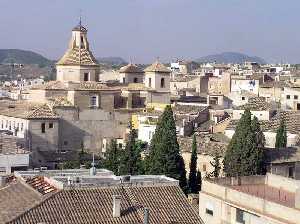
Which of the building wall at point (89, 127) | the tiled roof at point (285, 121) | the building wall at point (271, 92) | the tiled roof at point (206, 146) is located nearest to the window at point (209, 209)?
the tiled roof at point (206, 146)

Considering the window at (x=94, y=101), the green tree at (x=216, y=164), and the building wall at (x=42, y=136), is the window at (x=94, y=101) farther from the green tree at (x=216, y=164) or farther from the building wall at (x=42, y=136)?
the green tree at (x=216, y=164)

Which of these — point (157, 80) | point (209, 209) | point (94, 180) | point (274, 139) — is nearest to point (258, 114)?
point (274, 139)

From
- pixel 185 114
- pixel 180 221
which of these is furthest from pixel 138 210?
pixel 185 114

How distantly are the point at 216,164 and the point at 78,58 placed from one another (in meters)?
17.7

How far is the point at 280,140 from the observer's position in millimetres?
37656

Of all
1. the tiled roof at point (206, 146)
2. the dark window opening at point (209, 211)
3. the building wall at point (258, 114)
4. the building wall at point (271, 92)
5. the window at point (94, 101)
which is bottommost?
the dark window opening at point (209, 211)

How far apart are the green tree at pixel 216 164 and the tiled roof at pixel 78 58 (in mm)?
15652

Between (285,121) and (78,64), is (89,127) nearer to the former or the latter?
(78,64)

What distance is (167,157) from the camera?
3152 centimetres

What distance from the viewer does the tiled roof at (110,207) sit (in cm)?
1905

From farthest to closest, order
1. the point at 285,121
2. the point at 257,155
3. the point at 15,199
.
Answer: the point at 285,121 → the point at 257,155 → the point at 15,199

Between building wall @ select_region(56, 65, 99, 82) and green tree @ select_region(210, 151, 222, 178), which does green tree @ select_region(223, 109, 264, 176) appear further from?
building wall @ select_region(56, 65, 99, 82)

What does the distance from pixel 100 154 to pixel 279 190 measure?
22.0 meters

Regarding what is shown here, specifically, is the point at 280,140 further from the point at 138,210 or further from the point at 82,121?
the point at 138,210
